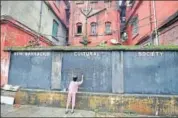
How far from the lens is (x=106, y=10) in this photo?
1900 centimetres

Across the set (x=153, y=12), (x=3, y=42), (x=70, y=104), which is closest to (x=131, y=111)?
(x=70, y=104)

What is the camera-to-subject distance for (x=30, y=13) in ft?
44.6

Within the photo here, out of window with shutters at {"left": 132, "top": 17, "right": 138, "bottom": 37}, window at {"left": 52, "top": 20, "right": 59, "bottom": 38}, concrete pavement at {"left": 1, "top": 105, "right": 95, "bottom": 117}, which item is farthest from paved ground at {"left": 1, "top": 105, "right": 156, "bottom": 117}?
window at {"left": 52, "top": 20, "right": 59, "bottom": 38}

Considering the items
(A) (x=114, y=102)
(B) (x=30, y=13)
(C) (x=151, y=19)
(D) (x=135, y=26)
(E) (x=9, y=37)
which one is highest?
(B) (x=30, y=13)

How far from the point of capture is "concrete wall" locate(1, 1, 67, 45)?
11477mm

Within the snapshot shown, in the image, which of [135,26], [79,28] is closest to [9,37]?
[79,28]

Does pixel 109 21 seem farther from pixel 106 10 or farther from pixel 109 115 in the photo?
pixel 109 115

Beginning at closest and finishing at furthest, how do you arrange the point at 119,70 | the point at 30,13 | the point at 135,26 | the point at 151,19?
the point at 119,70, the point at 151,19, the point at 30,13, the point at 135,26

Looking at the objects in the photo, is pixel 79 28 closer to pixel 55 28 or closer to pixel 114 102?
pixel 55 28

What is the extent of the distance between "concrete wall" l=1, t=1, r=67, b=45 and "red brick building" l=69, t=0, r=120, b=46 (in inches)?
76.0

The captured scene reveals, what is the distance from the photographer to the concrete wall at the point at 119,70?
7559 millimetres

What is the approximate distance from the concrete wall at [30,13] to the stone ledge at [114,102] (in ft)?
19.5

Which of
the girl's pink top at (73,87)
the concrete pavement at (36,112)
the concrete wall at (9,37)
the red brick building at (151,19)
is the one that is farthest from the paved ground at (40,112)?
the red brick building at (151,19)

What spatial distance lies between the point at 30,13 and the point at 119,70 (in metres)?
8.85
